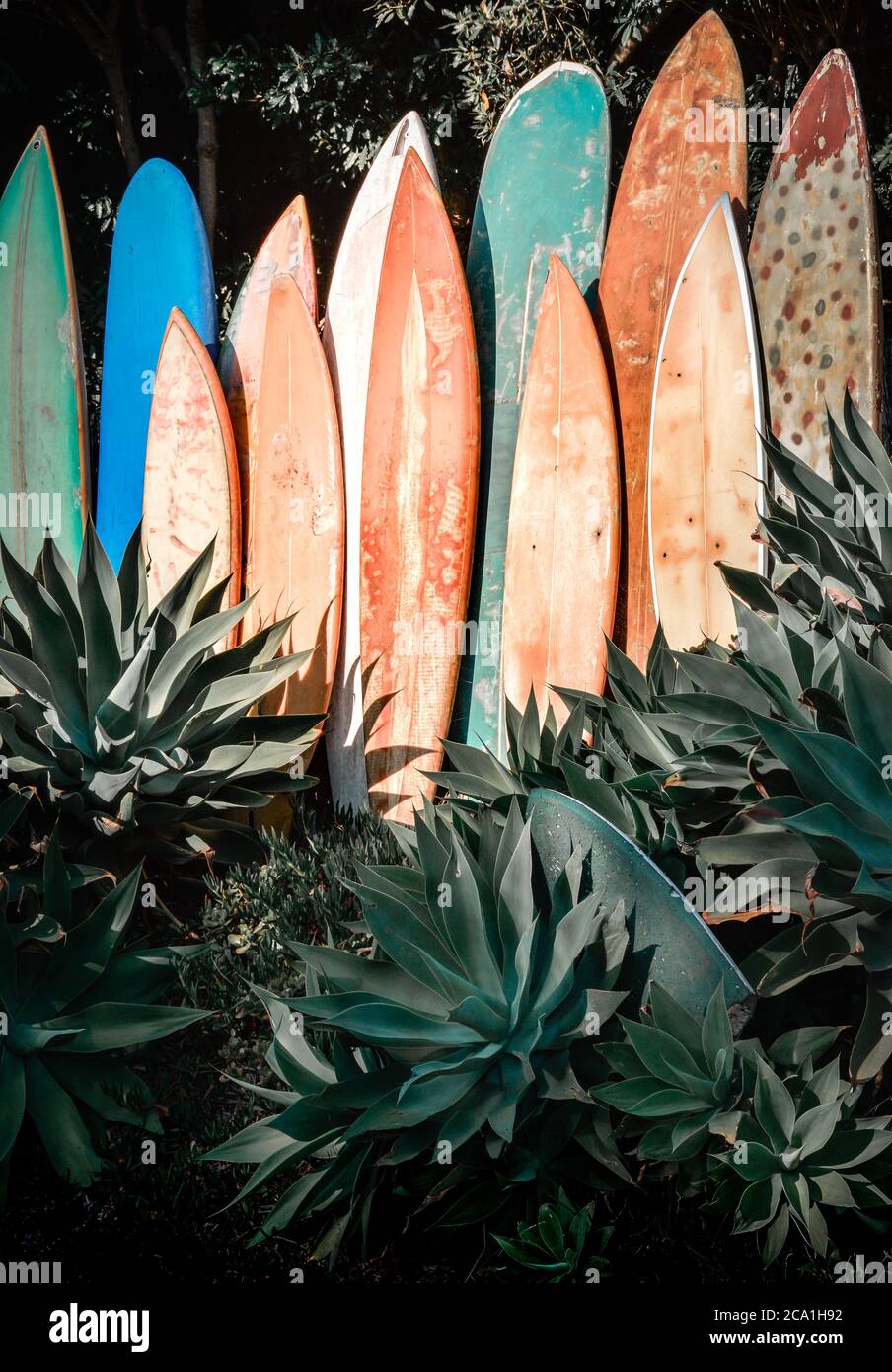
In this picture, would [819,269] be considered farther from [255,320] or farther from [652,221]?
[255,320]

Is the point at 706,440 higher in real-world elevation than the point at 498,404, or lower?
lower

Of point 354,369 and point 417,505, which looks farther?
point 354,369

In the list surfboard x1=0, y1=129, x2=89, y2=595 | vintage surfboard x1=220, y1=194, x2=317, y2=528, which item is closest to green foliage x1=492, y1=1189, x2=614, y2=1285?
vintage surfboard x1=220, y1=194, x2=317, y2=528

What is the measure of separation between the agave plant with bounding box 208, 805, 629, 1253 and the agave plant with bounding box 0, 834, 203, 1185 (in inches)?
15.1

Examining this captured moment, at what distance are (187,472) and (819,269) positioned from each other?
2.16 m

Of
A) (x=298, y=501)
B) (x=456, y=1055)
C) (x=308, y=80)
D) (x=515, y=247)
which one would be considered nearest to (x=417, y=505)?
(x=298, y=501)

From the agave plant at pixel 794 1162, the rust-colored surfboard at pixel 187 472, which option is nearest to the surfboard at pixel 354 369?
the rust-colored surfboard at pixel 187 472

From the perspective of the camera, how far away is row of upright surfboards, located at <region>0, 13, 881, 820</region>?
3582mm

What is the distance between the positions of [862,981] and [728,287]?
2211 millimetres

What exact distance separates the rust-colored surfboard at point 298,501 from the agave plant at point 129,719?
1.90 feet

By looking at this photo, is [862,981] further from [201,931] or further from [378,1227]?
[201,931]

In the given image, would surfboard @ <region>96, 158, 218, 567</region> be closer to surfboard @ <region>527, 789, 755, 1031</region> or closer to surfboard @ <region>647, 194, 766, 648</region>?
surfboard @ <region>647, 194, 766, 648</region>

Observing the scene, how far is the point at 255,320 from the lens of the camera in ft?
14.1

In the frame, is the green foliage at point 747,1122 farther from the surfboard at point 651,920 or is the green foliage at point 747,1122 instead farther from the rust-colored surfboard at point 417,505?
the rust-colored surfboard at point 417,505
